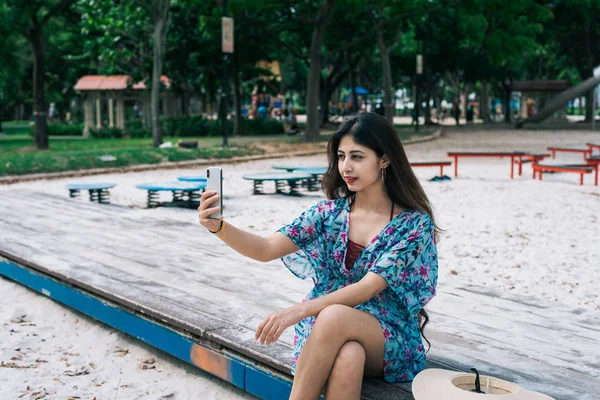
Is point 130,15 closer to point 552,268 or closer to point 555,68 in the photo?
point 552,268

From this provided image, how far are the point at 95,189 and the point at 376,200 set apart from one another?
9566 millimetres

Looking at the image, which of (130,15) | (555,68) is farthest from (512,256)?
(555,68)

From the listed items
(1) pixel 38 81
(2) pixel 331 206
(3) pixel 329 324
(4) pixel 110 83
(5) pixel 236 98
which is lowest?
(3) pixel 329 324

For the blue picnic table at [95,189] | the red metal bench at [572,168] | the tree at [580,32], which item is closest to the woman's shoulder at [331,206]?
the blue picnic table at [95,189]

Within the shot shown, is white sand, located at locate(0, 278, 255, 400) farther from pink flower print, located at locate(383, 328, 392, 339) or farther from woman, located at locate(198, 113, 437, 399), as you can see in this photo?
pink flower print, located at locate(383, 328, 392, 339)

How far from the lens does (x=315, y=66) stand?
84.9 feet

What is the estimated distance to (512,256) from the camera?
26.0ft

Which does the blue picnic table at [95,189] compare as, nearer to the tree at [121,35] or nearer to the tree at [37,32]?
the tree at [37,32]

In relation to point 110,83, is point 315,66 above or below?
above

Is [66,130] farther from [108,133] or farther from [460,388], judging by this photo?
[460,388]

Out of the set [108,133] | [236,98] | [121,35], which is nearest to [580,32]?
[236,98]

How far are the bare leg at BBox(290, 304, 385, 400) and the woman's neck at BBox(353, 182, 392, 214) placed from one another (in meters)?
0.52

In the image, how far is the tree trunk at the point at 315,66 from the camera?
997 inches

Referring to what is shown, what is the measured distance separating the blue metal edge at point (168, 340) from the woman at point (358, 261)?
19.1 inches
